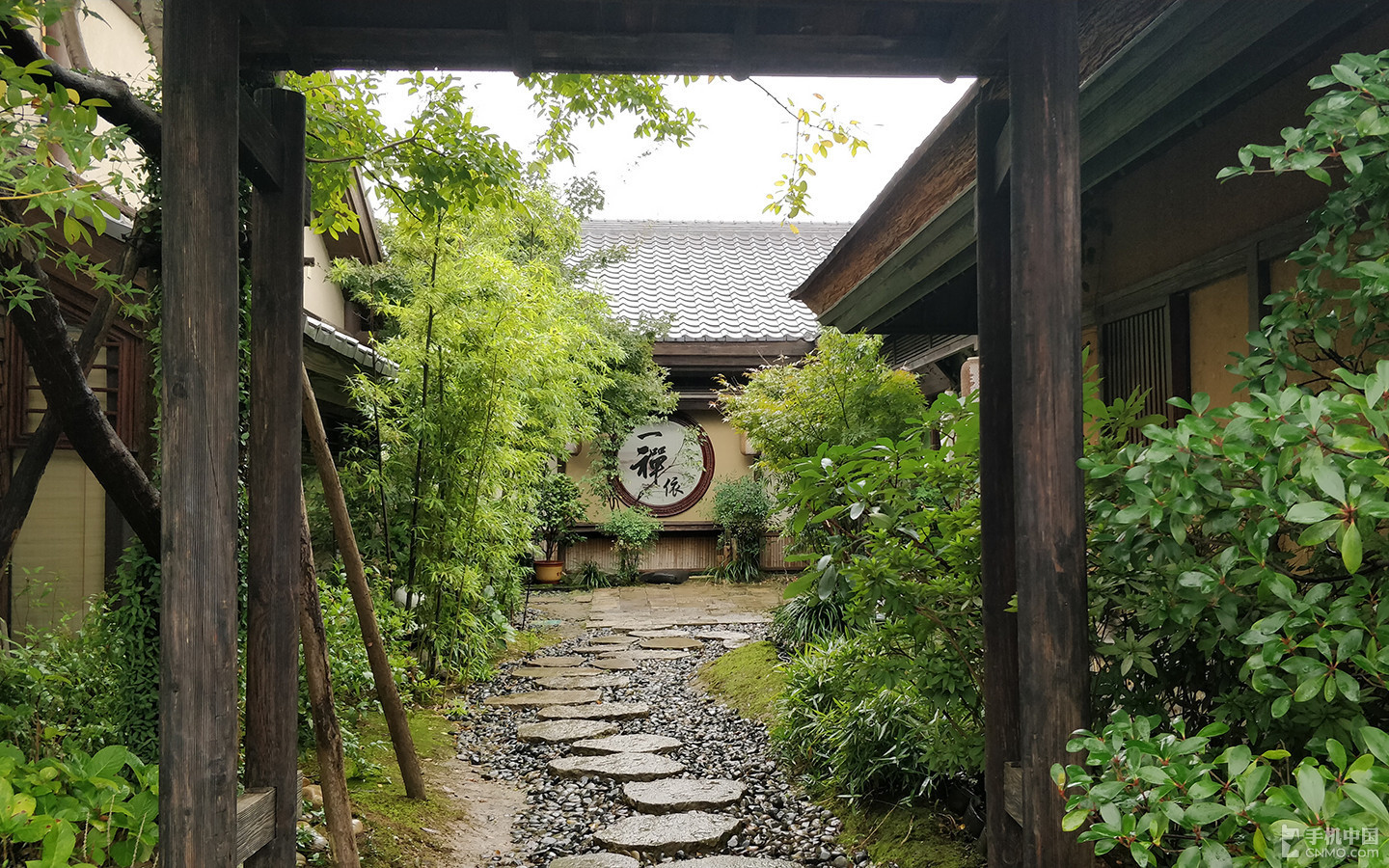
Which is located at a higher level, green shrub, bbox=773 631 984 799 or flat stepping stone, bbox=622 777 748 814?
green shrub, bbox=773 631 984 799

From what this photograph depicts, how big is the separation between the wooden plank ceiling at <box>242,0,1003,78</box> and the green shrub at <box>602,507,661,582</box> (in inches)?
371

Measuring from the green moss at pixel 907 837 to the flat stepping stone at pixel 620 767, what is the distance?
1.09m

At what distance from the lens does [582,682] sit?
6719 mm

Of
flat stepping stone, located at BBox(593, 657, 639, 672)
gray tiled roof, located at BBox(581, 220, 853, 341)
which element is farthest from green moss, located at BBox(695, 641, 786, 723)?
gray tiled roof, located at BBox(581, 220, 853, 341)

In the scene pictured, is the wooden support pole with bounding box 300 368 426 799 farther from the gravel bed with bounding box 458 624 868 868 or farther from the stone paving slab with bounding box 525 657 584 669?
the stone paving slab with bounding box 525 657 584 669

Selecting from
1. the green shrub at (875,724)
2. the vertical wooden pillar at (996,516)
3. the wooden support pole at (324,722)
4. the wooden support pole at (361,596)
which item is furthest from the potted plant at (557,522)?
the vertical wooden pillar at (996,516)

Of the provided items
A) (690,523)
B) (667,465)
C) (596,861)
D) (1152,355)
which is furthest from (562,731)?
(667,465)

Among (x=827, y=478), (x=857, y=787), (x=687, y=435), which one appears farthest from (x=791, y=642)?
(x=687, y=435)

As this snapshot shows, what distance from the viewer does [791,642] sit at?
6734 mm

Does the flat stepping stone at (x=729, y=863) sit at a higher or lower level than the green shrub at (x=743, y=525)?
lower

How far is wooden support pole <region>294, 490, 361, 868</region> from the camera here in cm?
307

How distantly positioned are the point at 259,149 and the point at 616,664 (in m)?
5.42

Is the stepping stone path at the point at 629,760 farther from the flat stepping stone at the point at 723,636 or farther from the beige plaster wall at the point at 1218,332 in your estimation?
the beige plaster wall at the point at 1218,332

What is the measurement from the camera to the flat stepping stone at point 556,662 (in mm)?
7328
